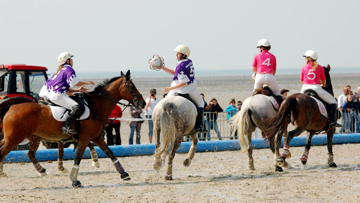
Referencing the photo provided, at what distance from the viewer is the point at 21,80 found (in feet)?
48.4

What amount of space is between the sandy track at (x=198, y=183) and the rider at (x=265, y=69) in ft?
5.99

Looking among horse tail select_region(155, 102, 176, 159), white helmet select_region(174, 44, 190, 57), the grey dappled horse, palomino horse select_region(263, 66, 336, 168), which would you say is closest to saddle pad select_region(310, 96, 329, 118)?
palomino horse select_region(263, 66, 336, 168)

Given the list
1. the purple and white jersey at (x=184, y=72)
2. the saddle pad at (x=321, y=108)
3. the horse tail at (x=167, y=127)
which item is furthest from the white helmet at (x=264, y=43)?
the horse tail at (x=167, y=127)

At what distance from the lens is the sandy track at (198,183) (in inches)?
325

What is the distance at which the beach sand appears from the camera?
27.1 feet

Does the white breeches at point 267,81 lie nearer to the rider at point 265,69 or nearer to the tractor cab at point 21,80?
the rider at point 265,69

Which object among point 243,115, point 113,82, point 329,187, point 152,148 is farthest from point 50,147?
point 329,187

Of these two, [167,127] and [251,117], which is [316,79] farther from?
[167,127]

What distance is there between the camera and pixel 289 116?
1102 cm

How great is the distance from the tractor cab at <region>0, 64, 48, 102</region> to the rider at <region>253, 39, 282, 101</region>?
6639 mm

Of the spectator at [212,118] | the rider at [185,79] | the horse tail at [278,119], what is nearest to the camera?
the rider at [185,79]

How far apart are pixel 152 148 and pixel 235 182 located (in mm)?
4662

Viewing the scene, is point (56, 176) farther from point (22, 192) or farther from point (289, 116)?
point (289, 116)

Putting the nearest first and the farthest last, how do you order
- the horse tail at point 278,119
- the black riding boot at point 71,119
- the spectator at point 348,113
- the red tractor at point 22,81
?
the black riding boot at point 71,119 → the horse tail at point 278,119 → the red tractor at point 22,81 → the spectator at point 348,113
